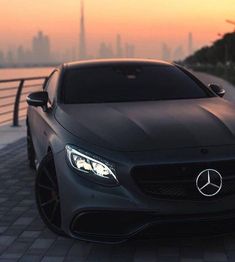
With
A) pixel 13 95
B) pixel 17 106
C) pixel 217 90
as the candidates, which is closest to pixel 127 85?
pixel 217 90

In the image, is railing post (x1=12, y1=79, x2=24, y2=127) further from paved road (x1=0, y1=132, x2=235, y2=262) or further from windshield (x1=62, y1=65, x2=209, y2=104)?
paved road (x1=0, y1=132, x2=235, y2=262)

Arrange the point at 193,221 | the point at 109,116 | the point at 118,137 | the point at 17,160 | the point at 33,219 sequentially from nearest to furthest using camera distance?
the point at 193,221 < the point at 118,137 < the point at 109,116 < the point at 33,219 < the point at 17,160

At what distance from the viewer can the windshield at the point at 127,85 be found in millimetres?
5504

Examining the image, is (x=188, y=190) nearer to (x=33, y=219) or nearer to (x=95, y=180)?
(x=95, y=180)

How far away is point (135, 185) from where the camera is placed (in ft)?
12.8

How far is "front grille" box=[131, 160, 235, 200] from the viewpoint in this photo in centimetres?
391

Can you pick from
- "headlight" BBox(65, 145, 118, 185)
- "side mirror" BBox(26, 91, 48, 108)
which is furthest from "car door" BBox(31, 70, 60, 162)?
"headlight" BBox(65, 145, 118, 185)

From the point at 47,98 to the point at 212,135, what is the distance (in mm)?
2001

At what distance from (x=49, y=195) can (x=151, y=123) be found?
1.01 metres

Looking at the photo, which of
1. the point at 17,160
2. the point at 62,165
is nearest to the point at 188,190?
the point at 62,165

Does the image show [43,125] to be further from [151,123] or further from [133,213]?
[133,213]

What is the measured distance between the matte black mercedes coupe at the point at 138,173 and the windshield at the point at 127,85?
0.58m

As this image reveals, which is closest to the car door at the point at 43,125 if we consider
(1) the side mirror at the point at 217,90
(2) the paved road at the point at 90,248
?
(2) the paved road at the point at 90,248

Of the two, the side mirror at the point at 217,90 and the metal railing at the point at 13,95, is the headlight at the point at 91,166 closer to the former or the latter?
the side mirror at the point at 217,90
